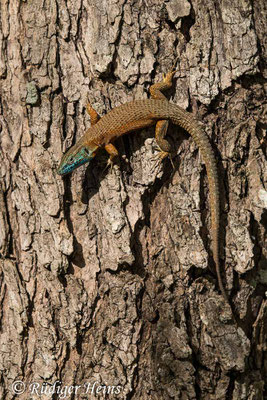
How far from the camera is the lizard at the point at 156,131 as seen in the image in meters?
2.75

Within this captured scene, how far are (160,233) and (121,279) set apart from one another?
42 cm

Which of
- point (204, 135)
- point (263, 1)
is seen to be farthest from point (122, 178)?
point (263, 1)

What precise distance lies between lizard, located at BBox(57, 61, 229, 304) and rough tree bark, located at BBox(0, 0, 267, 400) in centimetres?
8

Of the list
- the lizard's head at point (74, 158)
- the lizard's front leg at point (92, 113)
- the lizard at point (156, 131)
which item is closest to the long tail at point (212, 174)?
the lizard at point (156, 131)

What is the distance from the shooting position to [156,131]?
114 inches

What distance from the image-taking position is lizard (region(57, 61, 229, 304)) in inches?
108

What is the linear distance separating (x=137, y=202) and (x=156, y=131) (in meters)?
0.53

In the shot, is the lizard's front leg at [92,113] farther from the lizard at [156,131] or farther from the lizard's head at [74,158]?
the lizard's head at [74,158]

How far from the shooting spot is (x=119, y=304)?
2828 mm

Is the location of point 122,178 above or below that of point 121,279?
above

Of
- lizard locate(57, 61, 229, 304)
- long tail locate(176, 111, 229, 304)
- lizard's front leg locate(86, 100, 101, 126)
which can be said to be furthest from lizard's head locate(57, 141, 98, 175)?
long tail locate(176, 111, 229, 304)

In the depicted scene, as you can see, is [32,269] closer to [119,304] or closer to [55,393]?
[119,304]

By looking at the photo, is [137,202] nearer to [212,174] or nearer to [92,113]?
[212,174]

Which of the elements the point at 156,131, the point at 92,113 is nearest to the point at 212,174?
the point at 156,131
